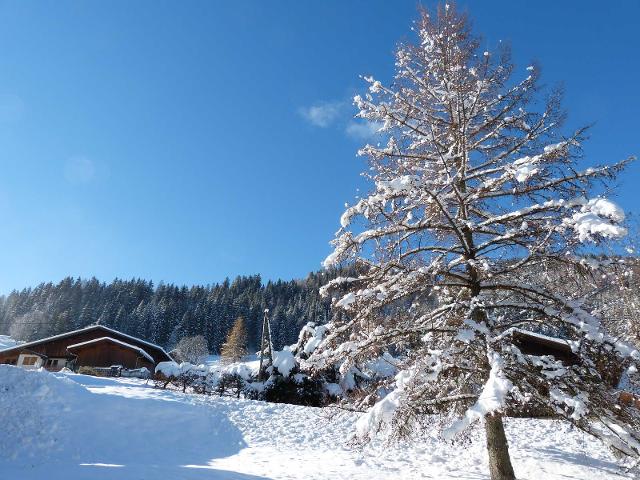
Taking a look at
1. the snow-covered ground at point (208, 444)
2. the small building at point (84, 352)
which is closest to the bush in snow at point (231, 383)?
the snow-covered ground at point (208, 444)

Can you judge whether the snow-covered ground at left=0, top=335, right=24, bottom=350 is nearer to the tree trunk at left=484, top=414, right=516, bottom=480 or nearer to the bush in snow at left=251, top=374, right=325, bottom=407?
the bush in snow at left=251, top=374, right=325, bottom=407

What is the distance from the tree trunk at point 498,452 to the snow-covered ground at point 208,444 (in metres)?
3.29

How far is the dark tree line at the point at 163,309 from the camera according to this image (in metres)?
93.1

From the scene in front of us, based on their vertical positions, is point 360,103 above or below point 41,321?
below

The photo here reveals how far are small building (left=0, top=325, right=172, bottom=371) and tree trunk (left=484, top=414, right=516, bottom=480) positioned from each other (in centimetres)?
3489

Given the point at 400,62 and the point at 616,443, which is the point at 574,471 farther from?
the point at 400,62

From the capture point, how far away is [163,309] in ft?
316

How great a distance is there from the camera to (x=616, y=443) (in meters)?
5.65

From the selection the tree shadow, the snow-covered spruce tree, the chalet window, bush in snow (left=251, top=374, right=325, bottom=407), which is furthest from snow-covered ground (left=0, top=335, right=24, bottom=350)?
the snow-covered spruce tree

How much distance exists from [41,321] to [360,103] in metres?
113

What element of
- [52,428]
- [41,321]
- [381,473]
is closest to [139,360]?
[52,428]

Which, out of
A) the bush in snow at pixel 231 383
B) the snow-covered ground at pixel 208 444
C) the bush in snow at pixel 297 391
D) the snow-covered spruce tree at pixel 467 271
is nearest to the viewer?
the snow-covered spruce tree at pixel 467 271

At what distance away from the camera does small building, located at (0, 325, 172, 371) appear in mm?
35469

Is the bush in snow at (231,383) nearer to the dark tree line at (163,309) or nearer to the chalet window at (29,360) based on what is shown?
the chalet window at (29,360)
